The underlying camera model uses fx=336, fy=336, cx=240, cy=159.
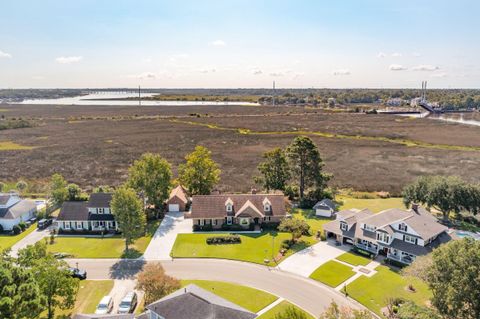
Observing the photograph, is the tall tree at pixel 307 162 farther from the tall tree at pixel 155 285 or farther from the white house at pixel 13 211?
the white house at pixel 13 211

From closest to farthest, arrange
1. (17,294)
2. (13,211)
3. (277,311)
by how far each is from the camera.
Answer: (17,294), (277,311), (13,211)

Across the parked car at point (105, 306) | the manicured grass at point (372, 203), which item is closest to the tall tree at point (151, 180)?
the parked car at point (105, 306)

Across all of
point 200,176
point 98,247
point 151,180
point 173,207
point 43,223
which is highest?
point 151,180

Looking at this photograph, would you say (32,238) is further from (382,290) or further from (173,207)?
(382,290)

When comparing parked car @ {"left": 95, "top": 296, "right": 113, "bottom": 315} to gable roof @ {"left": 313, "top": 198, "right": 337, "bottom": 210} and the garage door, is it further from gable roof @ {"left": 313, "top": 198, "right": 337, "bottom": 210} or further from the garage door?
gable roof @ {"left": 313, "top": 198, "right": 337, "bottom": 210}

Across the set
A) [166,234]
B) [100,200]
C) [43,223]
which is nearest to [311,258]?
[166,234]

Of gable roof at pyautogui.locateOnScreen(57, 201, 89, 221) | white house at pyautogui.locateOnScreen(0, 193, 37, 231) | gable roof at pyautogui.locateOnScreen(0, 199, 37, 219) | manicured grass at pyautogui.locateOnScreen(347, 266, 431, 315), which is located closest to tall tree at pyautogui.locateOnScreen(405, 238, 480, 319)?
manicured grass at pyautogui.locateOnScreen(347, 266, 431, 315)

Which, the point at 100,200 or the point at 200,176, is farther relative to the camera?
the point at 200,176
